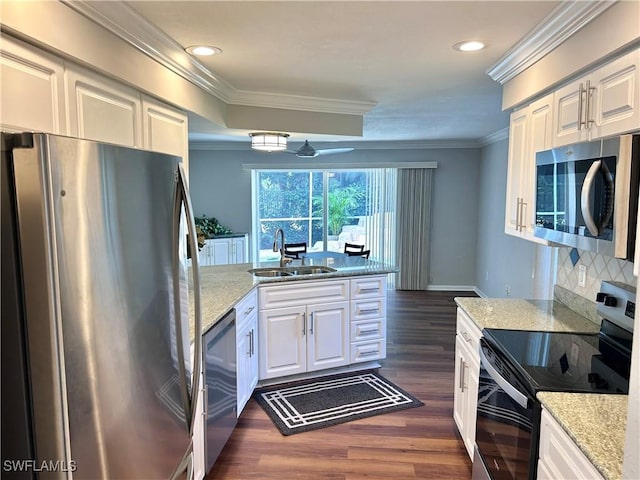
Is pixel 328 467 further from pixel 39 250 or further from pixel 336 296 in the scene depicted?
pixel 39 250

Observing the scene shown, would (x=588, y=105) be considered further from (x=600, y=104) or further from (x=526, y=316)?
(x=526, y=316)

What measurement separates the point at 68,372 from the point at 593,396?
1.66m

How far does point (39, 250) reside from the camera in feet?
2.99

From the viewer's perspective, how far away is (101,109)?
1945mm

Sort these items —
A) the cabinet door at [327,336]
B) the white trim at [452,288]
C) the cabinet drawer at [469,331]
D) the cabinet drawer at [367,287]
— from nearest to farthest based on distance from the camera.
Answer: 1. the cabinet drawer at [469,331]
2. the cabinet door at [327,336]
3. the cabinet drawer at [367,287]
4. the white trim at [452,288]

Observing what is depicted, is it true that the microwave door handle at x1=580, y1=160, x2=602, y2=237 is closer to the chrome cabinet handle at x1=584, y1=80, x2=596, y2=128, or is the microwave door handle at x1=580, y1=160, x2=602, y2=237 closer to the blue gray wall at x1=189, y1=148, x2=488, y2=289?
the chrome cabinet handle at x1=584, y1=80, x2=596, y2=128

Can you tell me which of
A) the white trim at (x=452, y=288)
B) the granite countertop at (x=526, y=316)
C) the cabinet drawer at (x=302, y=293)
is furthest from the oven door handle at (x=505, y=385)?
the white trim at (x=452, y=288)

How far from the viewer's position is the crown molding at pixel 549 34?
180 cm

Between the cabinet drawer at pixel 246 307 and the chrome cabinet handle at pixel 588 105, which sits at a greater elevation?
the chrome cabinet handle at pixel 588 105

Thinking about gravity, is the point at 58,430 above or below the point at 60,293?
below

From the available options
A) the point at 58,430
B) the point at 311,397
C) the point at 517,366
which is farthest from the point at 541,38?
the point at 311,397

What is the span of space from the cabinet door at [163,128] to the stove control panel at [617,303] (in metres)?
2.42

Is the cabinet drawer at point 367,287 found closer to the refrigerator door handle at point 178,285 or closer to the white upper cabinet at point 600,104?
the white upper cabinet at point 600,104

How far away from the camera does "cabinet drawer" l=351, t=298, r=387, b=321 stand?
394 centimetres
